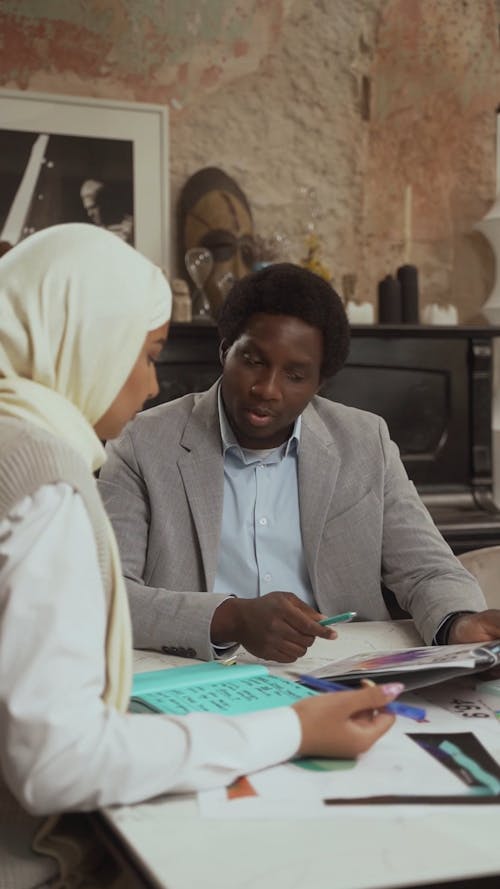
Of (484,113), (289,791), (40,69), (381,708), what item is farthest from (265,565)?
(484,113)

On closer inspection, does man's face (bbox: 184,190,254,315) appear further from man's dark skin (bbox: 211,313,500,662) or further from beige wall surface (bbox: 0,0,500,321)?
man's dark skin (bbox: 211,313,500,662)

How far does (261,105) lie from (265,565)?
8.56 ft

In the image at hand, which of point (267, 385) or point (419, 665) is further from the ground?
point (267, 385)

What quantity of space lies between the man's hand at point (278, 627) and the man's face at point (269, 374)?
23.7 inches

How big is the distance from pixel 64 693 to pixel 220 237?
324 cm

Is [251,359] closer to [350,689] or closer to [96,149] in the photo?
[350,689]

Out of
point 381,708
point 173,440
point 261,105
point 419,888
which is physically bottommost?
point 419,888

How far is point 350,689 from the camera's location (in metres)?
1.43

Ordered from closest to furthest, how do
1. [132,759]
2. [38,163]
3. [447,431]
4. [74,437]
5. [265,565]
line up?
[132,759], [74,437], [265,565], [38,163], [447,431]

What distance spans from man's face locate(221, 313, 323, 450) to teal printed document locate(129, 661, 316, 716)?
79 centimetres

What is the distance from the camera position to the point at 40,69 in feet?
12.7

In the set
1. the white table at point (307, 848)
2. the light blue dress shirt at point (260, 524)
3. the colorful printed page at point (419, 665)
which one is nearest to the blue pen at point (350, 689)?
the colorful printed page at point (419, 665)

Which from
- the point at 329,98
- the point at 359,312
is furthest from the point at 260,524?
the point at 329,98

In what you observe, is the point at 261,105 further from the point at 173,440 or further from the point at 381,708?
the point at 381,708
